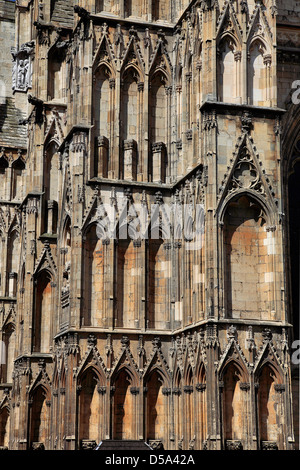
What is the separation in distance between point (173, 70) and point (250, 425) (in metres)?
11.6

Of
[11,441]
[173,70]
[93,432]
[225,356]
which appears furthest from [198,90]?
[11,441]

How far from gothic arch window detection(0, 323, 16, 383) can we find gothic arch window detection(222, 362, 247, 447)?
18.3 metres

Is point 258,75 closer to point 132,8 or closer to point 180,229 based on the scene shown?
point 180,229

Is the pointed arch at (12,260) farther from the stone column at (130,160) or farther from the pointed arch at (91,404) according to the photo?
the pointed arch at (91,404)

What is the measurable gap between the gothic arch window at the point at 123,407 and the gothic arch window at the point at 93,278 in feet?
5.69

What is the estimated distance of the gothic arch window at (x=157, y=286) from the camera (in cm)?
2998

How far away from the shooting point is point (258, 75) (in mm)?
28719

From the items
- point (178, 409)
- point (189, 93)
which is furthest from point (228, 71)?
point (178, 409)

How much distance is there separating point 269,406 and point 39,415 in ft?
39.8

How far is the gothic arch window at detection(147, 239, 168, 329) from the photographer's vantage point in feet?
98.4

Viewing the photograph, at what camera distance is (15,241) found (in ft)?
151

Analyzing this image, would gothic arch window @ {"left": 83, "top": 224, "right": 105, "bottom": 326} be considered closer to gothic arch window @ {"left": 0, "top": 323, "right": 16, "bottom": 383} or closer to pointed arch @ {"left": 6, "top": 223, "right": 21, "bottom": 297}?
gothic arch window @ {"left": 0, "top": 323, "right": 16, "bottom": 383}

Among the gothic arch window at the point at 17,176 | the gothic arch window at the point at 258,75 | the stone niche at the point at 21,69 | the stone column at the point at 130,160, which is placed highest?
the stone niche at the point at 21,69

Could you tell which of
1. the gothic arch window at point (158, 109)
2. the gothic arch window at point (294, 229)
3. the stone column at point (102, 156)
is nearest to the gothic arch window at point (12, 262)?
the stone column at point (102, 156)
